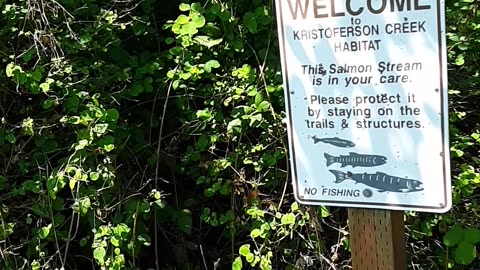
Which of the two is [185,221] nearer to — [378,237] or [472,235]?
[472,235]

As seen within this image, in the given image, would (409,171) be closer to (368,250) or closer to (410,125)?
(410,125)

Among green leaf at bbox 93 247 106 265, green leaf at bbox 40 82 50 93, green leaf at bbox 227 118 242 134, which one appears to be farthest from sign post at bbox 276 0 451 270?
green leaf at bbox 40 82 50 93

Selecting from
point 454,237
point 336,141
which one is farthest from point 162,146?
point 336,141

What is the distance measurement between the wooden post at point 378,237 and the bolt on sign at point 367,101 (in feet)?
0.20

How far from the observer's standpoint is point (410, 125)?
1.68 m

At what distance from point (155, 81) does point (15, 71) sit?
0.62 m

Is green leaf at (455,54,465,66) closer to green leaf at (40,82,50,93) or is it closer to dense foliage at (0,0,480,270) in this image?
dense foliage at (0,0,480,270)

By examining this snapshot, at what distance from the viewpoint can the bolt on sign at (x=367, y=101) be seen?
5.41 feet

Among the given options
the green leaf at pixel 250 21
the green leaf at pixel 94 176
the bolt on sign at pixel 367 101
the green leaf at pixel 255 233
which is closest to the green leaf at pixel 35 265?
the green leaf at pixel 94 176

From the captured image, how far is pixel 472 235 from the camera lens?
2600mm

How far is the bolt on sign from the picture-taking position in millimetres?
1649

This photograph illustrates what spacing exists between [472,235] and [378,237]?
0.91 m

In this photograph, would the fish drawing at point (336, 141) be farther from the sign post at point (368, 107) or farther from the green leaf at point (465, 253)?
the green leaf at point (465, 253)

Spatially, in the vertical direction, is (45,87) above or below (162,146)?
above
